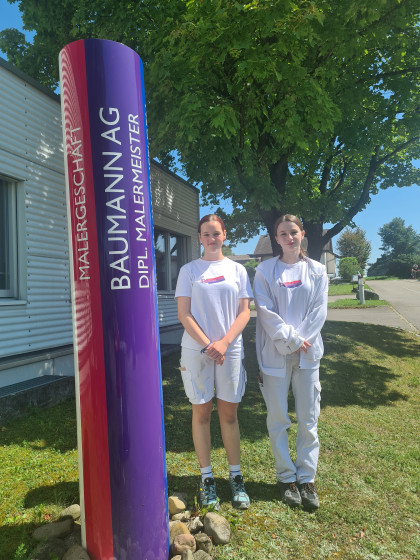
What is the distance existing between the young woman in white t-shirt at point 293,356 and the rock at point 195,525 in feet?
2.61

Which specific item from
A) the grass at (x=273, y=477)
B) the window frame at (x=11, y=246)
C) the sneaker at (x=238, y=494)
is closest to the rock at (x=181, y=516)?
the grass at (x=273, y=477)

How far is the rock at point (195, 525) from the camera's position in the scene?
9.14ft

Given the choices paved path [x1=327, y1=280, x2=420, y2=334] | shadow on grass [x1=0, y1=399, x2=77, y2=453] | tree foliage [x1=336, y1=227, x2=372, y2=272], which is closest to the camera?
shadow on grass [x1=0, y1=399, x2=77, y2=453]

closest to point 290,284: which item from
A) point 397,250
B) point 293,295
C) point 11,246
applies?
point 293,295

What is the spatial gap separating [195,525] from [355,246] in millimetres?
78203

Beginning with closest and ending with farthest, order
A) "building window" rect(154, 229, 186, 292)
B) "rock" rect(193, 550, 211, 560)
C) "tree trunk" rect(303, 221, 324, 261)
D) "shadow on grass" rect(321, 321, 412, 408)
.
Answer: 1. "rock" rect(193, 550, 211, 560)
2. "shadow on grass" rect(321, 321, 412, 408)
3. "building window" rect(154, 229, 186, 292)
4. "tree trunk" rect(303, 221, 324, 261)

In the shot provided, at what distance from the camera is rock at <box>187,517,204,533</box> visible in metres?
2.79

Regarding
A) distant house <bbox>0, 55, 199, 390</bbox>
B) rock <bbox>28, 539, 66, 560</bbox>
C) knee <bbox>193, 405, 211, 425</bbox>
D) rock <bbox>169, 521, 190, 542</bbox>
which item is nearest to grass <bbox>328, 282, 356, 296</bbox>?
distant house <bbox>0, 55, 199, 390</bbox>

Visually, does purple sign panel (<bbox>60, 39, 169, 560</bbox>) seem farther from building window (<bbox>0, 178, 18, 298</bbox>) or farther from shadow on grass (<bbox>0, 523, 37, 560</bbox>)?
building window (<bbox>0, 178, 18, 298</bbox>)

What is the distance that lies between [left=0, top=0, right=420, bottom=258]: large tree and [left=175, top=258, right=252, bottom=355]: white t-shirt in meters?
3.87

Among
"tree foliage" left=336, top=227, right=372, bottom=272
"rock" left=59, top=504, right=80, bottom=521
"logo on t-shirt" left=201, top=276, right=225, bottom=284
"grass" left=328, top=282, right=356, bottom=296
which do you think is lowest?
"rock" left=59, top=504, right=80, bottom=521

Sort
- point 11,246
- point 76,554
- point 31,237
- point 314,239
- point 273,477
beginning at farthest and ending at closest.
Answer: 1. point 314,239
2. point 31,237
3. point 11,246
4. point 273,477
5. point 76,554

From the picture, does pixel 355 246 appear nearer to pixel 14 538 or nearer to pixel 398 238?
pixel 398 238

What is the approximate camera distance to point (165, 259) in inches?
469
